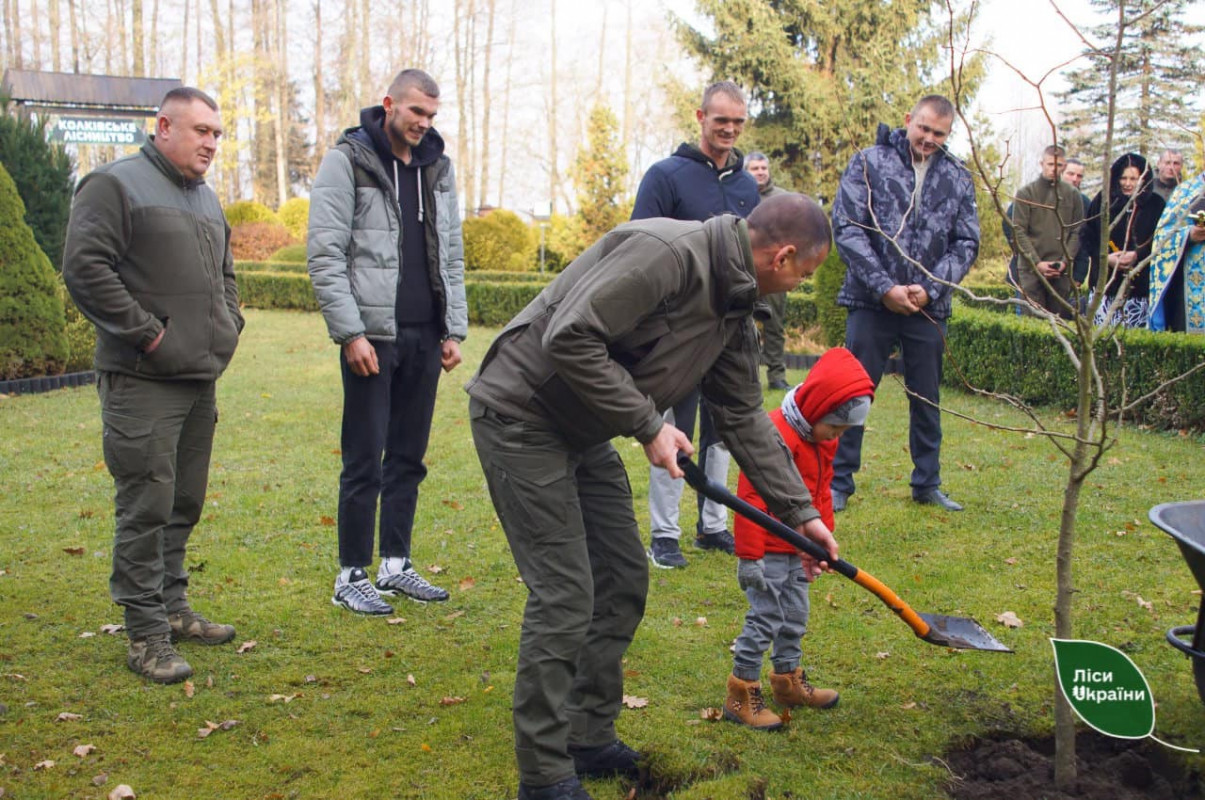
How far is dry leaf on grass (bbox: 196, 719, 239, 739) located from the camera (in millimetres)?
3627

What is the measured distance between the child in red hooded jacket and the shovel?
20 cm

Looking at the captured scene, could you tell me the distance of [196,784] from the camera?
10.8 ft

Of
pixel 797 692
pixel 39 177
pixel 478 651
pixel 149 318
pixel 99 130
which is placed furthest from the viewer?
pixel 99 130

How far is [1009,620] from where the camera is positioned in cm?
459

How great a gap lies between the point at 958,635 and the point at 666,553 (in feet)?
6.49

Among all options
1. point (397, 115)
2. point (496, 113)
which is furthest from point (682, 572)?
point (496, 113)

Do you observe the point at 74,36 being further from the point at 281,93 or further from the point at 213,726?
the point at 213,726

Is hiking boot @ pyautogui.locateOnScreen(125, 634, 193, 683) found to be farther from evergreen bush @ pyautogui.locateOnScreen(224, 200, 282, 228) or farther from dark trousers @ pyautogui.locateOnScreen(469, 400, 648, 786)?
evergreen bush @ pyautogui.locateOnScreen(224, 200, 282, 228)

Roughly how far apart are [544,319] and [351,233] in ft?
6.43

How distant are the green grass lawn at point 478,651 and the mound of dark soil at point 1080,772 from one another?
103mm

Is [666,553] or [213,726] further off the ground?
[666,553]

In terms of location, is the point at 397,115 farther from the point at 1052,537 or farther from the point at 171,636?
the point at 1052,537

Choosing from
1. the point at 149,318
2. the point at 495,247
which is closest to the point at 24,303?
the point at 149,318

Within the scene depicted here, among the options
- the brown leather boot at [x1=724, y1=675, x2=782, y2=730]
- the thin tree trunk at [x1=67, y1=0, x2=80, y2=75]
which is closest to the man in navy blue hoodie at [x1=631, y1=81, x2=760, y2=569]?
the brown leather boot at [x1=724, y1=675, x2=782, y2=730]
